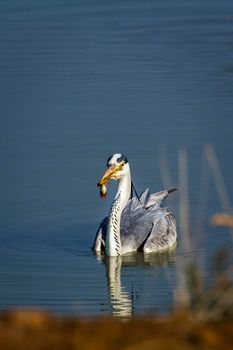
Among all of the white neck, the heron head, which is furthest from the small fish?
the white neck

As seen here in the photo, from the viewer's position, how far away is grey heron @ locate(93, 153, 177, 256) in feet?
46.9

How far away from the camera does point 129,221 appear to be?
48.7 ft

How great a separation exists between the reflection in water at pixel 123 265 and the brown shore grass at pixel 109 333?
5.00 metres

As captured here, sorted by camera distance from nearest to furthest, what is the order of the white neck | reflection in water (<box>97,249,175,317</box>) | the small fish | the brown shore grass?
the brown shore grass → reflection in water (<box>97,249,175,317</box>) → the small fish → the white neck

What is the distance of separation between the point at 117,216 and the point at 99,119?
3.59 meters

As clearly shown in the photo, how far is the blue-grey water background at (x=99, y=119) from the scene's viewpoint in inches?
499

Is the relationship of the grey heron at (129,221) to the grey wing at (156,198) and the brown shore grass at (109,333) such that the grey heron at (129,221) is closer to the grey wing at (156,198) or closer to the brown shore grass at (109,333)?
the grey wing at (156,198)

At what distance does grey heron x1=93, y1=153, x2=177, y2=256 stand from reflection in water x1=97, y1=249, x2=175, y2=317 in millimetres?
128

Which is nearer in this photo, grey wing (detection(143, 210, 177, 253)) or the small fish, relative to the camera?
the small fish

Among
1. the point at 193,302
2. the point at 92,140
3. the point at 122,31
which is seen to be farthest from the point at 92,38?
the point at 193,302

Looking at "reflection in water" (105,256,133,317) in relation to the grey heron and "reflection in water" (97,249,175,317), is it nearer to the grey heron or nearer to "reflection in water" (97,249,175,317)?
"reflection in water" (97,249,175,317)

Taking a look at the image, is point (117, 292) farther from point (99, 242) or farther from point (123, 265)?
point (99, 242)

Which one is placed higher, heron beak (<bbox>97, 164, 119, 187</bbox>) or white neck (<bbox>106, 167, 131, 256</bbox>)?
heron beak (<bbox>97, 164, 119, 187</bbox>)

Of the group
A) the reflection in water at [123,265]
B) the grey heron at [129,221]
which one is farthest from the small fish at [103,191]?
the reflection in water at [123,265]
